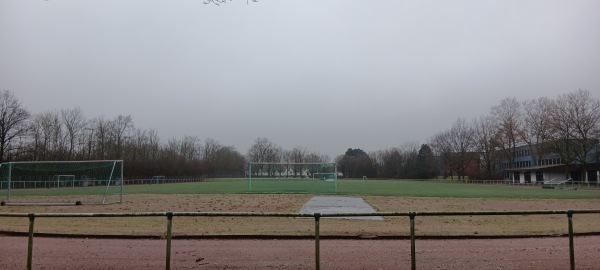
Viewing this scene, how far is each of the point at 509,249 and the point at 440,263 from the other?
2538mm

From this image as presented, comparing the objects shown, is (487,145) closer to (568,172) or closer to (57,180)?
(568,172)

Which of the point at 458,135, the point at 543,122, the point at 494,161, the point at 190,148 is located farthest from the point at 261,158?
the point at 543,122

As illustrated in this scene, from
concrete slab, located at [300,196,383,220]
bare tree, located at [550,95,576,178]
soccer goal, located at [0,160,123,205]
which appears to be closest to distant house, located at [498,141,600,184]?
bare tree, located at [550,95,576,178]

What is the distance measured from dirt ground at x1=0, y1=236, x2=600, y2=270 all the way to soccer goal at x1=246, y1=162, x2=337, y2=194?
35995 millimetres

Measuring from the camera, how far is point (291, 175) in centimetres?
5016

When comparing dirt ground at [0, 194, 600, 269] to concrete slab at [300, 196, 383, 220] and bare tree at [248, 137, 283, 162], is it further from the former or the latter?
bare tree at [248, 137, 283, 162]

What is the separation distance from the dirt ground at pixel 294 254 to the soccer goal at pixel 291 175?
35995mm

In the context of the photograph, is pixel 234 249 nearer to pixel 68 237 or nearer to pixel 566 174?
pixel 68 237

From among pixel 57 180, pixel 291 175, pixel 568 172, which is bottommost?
pixel 57 180

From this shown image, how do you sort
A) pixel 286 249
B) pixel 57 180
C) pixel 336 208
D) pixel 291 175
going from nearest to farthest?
pixel 286 249, pixel 336 208, pixel 57 180, pixel 291 175

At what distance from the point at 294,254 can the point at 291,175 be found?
1593 inches

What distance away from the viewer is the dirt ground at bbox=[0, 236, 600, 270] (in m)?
8.59

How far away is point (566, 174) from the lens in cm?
7619

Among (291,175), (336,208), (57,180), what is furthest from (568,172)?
(57,180)
